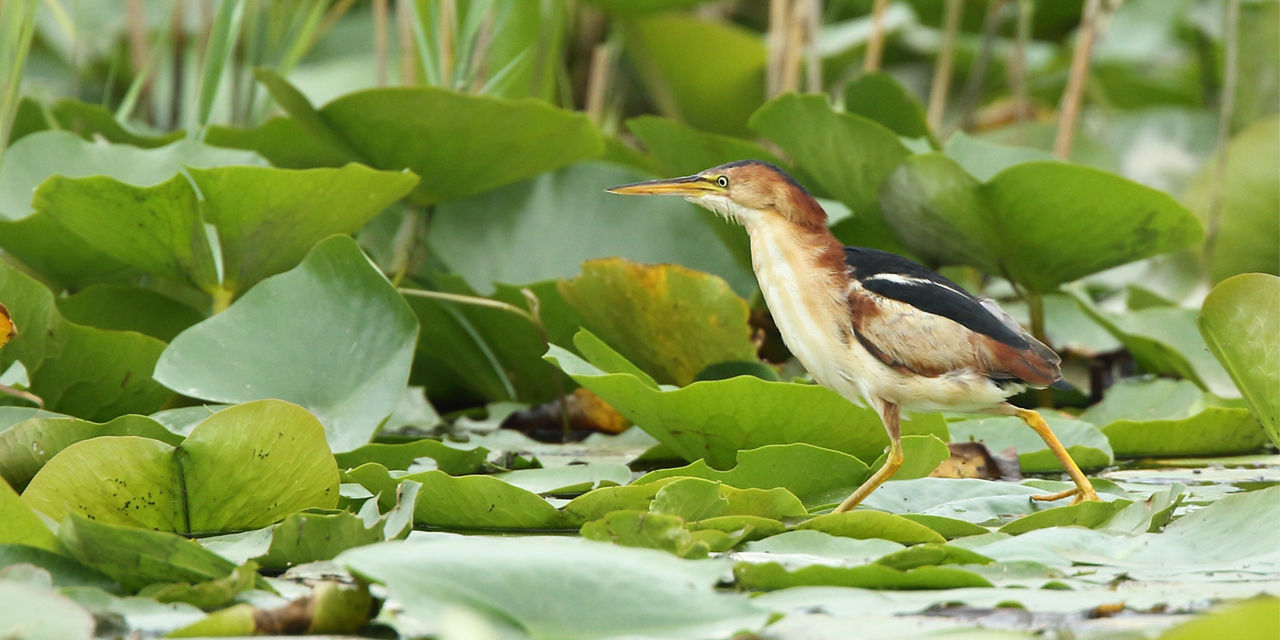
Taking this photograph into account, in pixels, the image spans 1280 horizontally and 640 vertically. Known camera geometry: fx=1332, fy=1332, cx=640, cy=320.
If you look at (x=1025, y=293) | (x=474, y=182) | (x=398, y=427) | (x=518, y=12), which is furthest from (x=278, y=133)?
(x=1025, y=293)

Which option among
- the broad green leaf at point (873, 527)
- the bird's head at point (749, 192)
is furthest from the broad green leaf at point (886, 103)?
the broad green leaf at point (873, 527)

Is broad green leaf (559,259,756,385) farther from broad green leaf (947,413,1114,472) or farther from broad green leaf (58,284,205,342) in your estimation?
broad green leaf (58,284,205,342)

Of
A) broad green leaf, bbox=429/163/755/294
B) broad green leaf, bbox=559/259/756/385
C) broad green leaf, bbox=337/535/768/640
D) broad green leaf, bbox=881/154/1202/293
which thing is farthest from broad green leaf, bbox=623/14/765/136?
broad green leaf, bbox=337/535/768/640

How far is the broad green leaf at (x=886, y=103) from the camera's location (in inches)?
139

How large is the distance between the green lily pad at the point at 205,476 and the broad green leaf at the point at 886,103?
7.15 feet

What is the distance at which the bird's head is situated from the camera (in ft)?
7.23

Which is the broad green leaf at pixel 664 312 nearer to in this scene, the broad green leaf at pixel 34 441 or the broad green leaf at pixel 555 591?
the broad green leaf at pixel 34 441

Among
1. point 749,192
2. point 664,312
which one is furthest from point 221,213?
point 749,192

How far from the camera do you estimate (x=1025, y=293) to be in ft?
9.83

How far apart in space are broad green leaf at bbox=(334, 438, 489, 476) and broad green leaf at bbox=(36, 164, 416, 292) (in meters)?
0.54

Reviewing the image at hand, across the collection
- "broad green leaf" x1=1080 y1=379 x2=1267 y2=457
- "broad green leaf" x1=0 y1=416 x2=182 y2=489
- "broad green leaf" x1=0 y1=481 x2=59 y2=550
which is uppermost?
"broad green leaf" x1=0 y1=481 x2=59 y2=550

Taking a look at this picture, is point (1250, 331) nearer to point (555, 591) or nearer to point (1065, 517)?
point (1065, 517)

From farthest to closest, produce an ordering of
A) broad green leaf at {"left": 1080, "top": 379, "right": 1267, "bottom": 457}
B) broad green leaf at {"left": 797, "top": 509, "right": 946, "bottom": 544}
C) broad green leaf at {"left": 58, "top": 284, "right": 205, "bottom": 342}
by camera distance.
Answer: broad green leaf at {"left": 58, "top": 284, "right": 205, "bottom": 342} < broad green leaf at {"left": 1080, "top": 379, "right": 1267, "bottom": 457} < broad green leaf at {"left": 797, "top": 509, "right": 946, "bottom": 544}

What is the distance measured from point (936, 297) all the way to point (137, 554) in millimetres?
1170
